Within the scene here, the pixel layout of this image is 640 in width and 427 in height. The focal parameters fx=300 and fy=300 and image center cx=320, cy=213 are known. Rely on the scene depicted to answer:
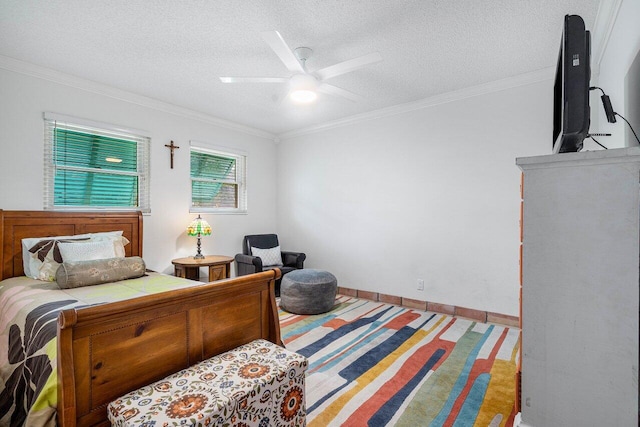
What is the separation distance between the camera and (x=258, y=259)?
13.2ft

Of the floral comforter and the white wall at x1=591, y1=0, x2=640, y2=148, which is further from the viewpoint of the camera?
the white wall at x1=591, y1=0, x2=640, y2=148

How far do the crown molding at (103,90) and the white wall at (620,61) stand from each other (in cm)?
418

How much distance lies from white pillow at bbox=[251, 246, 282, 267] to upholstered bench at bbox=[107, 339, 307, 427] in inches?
108

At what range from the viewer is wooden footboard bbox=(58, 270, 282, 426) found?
1.23 m

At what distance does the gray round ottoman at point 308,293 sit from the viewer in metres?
3.54

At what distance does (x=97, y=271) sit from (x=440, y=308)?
353cm

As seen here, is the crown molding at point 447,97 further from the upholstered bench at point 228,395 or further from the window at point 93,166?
the upholstered bench at point 228,395

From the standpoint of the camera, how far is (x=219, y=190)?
15.0 ft

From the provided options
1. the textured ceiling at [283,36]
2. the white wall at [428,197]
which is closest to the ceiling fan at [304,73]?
the textured ceiling at [283,36]

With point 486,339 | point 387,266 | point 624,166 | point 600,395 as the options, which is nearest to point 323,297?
point 387,266

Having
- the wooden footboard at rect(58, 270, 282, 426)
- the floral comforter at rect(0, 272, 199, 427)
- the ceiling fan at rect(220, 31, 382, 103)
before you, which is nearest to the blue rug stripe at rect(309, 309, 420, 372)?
the wooden footboard at rect(58, 270, 282, 426)

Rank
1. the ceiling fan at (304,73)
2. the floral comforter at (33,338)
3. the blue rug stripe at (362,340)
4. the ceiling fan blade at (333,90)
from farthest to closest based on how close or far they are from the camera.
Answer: the ceiling fan blade at (333,90)
the blue rug stripe at (362,340)
the ceiling fan at (304,73)
the floral comforter at (33,338)

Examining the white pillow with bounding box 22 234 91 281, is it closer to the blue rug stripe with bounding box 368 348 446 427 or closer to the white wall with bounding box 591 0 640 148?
the blue rug stripe with bounding box 368 348 446 427

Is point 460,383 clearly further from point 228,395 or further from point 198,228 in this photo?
point 198,228
